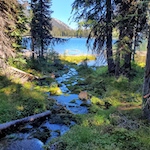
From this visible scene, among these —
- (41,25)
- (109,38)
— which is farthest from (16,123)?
(41,25)

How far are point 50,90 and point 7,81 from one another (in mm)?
2430

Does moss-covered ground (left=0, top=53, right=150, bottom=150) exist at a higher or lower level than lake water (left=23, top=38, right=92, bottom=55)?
lower

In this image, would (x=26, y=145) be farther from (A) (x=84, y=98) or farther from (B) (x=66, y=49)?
(B) (x=66, y=49)

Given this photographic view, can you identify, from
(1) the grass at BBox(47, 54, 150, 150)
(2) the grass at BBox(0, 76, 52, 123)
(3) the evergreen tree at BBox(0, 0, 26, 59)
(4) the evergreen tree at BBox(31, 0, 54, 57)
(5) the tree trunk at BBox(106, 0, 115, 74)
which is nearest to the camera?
(1) the grass at BBox(47, 54, 150, 150)

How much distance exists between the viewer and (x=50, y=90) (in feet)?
34.9

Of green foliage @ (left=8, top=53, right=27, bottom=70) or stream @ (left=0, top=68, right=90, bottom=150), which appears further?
green foliage @ (left=8, top=53, right=27, bottom=70)

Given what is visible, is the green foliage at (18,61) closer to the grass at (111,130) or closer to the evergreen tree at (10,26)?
the evergreen tree at (10,26)

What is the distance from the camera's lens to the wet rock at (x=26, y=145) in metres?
4.74

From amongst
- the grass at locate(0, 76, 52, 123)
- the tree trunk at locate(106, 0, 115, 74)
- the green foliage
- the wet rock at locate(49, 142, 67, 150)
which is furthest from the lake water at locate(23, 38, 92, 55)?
the wet rock at locate(49, 142, 67, 150)

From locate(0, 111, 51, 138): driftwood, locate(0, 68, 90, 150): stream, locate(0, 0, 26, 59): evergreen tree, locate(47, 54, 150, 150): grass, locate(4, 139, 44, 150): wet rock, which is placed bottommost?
locate(0, 68, 90, 150): stream

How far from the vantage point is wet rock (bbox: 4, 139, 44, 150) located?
4742mm

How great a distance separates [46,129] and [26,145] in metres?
1.28

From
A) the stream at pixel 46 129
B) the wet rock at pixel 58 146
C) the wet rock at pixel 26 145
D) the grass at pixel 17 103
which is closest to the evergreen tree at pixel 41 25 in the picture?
the grass at pixel 17 103

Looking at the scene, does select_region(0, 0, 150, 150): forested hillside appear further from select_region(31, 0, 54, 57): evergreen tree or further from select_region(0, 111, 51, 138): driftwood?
select_region(31, 0, 54, 57): evergreen tree
